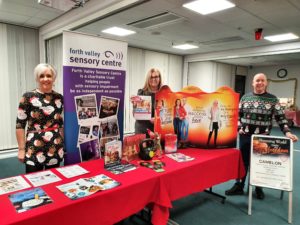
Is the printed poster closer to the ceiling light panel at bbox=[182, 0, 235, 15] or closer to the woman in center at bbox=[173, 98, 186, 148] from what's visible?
the woman in center at bbox=[173, 98, 186, 148]

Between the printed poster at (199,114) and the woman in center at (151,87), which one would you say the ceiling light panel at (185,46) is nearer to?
the woman in center at (151,87)

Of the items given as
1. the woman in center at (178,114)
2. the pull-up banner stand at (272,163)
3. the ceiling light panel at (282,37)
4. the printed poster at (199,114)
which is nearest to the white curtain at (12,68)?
the printed poster at (199,114)

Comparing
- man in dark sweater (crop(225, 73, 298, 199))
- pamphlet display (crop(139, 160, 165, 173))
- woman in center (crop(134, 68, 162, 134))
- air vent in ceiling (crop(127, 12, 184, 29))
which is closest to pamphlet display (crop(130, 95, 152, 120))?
woman in center (crop(134, 68, 162, 134))

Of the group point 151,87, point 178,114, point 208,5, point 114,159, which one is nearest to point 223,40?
point 208,5

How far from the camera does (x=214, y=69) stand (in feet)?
27.9

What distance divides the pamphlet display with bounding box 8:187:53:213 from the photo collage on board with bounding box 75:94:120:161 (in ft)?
2.51

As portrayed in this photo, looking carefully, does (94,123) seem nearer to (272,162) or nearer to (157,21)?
(272,162)

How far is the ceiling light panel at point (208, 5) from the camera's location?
10.6ft

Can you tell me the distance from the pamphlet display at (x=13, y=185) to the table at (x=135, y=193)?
0.08 m

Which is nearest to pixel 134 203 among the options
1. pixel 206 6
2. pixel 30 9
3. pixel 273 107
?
pixel 273 107

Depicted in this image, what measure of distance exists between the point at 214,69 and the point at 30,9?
21.1ft

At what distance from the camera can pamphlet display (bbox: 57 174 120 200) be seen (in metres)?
1.34

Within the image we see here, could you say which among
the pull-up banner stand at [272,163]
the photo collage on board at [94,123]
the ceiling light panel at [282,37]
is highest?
the ceiling light panel at [282,37]

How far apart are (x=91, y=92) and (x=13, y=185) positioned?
3.27 ft
